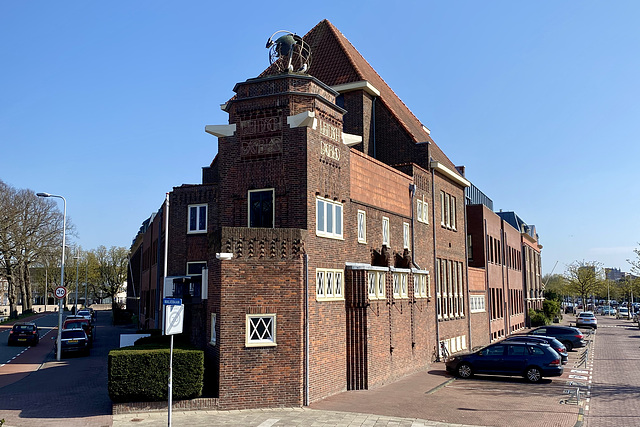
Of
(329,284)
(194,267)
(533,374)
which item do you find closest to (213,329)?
(329,284)

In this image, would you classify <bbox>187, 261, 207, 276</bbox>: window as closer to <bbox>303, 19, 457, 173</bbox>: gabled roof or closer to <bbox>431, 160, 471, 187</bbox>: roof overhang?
<bbox>303, 19, 457, 173</bbox>: gabled roof

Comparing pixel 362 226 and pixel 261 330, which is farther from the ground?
pixel 362 226

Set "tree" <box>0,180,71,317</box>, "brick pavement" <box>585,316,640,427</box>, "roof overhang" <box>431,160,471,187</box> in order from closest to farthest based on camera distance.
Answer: "brick pavement" <box>585,316,640,427</box>
"roof overhang" <box>431,160,471,187</box>
"tree" <box>0,180,71,317</box>

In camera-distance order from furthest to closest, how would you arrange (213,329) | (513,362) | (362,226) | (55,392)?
(513,362), (362,226), (55,392), (213,329)

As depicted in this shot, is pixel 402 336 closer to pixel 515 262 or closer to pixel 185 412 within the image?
pixel 185 412

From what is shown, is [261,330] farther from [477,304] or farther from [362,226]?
[477,304]

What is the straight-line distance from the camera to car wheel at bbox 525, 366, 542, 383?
66.8 feet

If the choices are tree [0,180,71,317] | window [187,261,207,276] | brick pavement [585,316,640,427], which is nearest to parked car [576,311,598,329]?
brick pavement [585,316,640,427]

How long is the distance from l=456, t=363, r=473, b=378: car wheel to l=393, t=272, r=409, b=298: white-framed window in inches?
134

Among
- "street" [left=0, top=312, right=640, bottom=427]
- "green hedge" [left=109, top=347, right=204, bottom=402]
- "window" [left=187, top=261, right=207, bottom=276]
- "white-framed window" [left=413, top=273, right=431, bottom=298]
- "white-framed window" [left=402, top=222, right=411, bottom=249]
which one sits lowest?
"street" [left=0, top=312, right=640, bottom=427]

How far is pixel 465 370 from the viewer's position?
21.4m

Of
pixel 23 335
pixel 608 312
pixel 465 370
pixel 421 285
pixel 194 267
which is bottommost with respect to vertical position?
pixel 608 312

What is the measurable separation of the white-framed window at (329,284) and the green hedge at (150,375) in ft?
13.6

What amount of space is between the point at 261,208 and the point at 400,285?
7.44 meters
